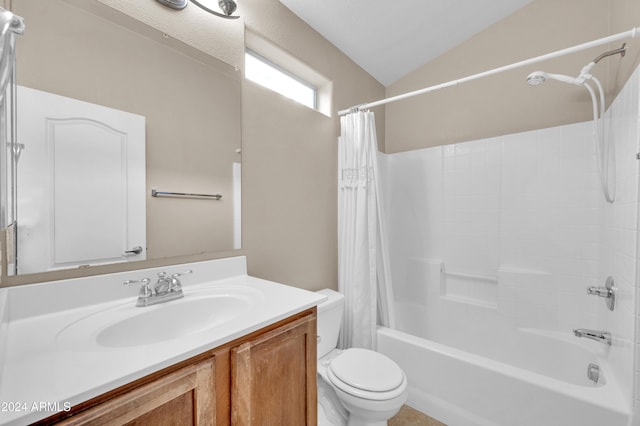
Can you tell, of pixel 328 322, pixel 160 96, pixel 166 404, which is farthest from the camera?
pixel 328 322

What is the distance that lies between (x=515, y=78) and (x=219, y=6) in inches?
83.5

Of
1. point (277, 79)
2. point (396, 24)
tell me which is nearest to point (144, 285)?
→ point (277, 79)

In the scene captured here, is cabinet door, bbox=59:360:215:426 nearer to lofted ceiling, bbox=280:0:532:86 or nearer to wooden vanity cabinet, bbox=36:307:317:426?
wooden vanity cabinet, bbox=36:307:317:426

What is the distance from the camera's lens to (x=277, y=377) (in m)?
0.88

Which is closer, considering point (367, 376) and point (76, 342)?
point (76, 342)

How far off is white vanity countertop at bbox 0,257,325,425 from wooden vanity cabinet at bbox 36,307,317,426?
0.12ft

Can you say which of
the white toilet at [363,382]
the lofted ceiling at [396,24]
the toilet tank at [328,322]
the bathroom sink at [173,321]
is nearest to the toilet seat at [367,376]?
the white toilet at [363,382]

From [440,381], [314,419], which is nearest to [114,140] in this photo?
[314,419]

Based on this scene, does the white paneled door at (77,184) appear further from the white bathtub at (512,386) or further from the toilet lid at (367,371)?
the white bathtub at (512,386)

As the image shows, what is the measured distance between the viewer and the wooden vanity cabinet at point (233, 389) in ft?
1.83

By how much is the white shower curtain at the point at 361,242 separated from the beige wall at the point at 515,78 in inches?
35.2

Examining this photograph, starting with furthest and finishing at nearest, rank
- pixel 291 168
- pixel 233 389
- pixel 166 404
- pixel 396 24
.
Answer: pixel 396 24
pixel 291 168
pixel 233 389
pixel 166 404

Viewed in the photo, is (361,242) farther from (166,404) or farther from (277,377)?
(166,404)

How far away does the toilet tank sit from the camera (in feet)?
5.19
